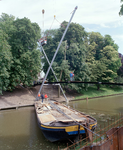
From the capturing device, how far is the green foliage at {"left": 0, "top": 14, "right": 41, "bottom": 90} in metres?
19.8

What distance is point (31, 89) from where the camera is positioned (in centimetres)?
2414

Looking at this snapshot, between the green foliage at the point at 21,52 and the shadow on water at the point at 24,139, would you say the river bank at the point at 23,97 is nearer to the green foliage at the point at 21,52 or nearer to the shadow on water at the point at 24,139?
the green foliage at the point at 21,52

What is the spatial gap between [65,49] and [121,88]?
1828 cm

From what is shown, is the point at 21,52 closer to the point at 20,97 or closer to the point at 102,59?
the point at 20,97

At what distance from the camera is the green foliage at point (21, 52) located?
19.8 metres

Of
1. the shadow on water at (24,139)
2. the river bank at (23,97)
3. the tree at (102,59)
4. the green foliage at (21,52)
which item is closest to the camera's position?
the shadow on water at (24,139)

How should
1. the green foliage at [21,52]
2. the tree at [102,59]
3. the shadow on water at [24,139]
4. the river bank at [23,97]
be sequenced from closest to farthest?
the shadow on water at [24,139] < the river bank at [23,97] < the green foliage at [21,52] < the tree at [102,59]

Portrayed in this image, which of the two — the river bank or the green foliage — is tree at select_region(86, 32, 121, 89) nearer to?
the river bank

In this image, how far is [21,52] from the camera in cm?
2061

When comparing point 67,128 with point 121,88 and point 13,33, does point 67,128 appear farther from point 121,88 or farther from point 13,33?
point 121,88

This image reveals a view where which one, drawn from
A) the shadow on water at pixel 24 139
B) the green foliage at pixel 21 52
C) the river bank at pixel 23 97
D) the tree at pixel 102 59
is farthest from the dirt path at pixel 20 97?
the tree at pixel 102 59

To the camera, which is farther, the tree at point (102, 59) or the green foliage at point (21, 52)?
the tree at point (102, 59)

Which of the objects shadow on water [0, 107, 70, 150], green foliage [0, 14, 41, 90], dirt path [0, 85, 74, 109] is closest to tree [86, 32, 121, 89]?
dirt path [0, 85, 74, 109]

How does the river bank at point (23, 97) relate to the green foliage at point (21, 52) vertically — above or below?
below
